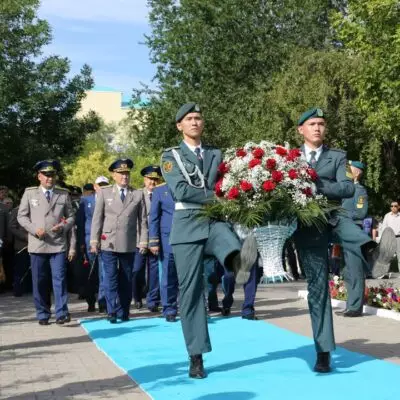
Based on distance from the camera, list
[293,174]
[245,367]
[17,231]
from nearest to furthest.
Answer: [293,174] < [245,367] < [17,231]

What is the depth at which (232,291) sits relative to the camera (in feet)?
43.2

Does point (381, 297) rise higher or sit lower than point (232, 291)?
lower

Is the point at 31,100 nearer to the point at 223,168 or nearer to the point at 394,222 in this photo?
the point at 394,222

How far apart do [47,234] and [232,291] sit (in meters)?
2.61

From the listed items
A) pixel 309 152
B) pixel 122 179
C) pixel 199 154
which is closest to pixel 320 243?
pixel 309 152

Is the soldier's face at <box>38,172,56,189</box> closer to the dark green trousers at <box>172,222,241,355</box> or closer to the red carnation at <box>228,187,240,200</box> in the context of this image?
the dark green trousers at <box>172,222,241,355</box>

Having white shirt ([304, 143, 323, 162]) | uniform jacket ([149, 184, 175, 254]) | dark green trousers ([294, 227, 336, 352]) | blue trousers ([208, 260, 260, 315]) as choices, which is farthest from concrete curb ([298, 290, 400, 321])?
white shirt ([304, 143, 323, 162])

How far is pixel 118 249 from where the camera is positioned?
12.6 m

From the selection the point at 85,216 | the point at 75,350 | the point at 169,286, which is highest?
the point at 85,216

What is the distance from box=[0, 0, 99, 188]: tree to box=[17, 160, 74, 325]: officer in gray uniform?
37.1 ft

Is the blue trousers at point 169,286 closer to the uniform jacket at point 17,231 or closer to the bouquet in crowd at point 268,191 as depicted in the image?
the bouquet in crowd at point 268,191

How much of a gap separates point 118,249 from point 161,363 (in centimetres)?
383

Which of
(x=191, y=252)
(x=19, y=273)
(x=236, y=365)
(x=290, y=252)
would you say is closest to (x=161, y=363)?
(x=236, y=365)

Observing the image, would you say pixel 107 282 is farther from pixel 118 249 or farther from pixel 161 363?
pixel 161 363
